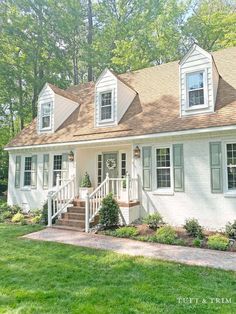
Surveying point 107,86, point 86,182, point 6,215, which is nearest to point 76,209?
point 86,182

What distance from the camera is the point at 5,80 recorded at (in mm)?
18969

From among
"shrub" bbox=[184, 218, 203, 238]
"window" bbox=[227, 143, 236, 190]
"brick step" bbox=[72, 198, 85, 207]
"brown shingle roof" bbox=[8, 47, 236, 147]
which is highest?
"brown shingle roof" bbox=[8, 47, 236, 147]

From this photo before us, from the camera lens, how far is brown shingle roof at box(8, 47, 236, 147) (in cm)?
925

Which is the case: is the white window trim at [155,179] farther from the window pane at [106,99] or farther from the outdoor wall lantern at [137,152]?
the window pane at [106,99]

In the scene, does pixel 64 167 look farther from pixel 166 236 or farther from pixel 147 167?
pixel 166 236

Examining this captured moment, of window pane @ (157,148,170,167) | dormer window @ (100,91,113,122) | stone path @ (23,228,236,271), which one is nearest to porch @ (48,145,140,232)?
stone path @ (23,228,236,271)

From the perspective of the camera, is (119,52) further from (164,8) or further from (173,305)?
(173,305)

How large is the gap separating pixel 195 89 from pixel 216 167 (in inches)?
124

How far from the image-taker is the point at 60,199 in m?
11.0

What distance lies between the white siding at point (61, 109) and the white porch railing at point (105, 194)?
206 inches

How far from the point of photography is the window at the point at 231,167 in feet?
27.8

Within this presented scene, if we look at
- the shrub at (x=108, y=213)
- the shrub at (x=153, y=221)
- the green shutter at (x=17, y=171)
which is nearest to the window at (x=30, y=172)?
the green shutter at (x=17, y=171)

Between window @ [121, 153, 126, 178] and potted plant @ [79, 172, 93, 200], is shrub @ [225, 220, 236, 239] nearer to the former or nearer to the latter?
window @ [121, 153, 126, 178]

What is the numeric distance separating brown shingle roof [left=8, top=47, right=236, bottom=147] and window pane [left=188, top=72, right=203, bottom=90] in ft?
2.76
